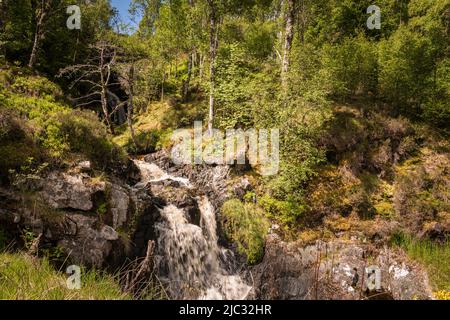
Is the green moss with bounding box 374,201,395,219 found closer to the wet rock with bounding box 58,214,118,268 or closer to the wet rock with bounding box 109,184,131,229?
the wet rock with bounding box 109,184,131,229

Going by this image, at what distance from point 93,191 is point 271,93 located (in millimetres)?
8507

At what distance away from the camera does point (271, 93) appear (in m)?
13.1

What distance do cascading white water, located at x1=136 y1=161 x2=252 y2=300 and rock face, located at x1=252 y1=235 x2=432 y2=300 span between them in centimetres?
118

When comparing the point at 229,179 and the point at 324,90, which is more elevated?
the point at 324,90

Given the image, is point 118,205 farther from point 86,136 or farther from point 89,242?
point 86,136

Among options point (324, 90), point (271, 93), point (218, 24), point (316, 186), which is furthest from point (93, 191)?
point (218, 24)

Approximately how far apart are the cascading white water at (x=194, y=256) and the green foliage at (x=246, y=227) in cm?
73

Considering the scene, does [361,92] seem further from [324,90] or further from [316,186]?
[316,186]

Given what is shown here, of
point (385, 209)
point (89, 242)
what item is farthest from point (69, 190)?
point (385, 209)

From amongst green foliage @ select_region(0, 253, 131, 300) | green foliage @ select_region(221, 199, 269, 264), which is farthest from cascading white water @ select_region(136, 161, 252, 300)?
green foliage @ select_region(0, 253, 131, 300)

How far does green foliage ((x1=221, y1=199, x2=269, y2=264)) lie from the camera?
11.0 m

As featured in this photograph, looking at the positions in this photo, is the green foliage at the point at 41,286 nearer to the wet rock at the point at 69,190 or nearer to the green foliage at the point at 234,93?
the wet rock at the point at 69,190

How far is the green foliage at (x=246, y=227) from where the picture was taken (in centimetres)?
1104

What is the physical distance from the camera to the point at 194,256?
10891mm
